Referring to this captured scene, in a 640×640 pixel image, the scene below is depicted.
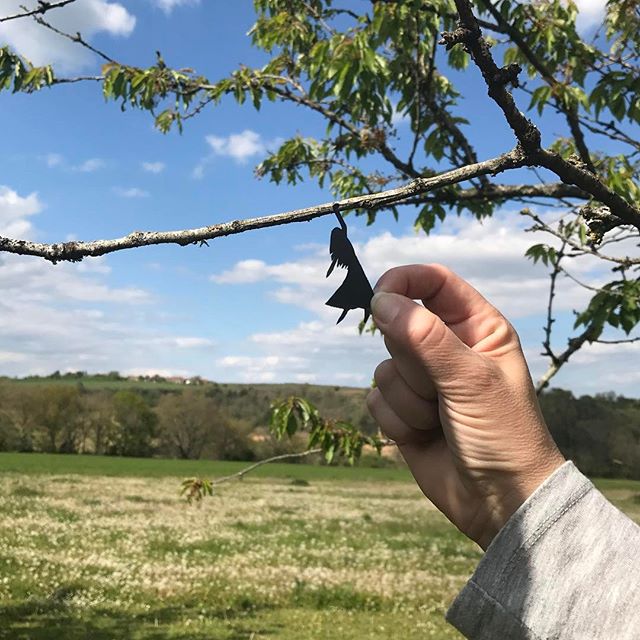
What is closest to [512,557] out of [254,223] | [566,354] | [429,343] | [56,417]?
[429,343]

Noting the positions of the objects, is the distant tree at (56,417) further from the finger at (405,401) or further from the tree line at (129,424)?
the finger at (405,401)

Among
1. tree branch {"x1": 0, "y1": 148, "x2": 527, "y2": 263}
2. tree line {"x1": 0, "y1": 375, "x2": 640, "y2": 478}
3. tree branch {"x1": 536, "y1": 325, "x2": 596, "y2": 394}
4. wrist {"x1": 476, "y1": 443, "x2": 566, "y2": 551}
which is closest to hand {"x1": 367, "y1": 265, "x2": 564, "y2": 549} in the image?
wrist {"x1": 476, "y1": 443, "x2": 566, "y2": 551}

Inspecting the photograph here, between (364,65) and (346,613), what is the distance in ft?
32.9

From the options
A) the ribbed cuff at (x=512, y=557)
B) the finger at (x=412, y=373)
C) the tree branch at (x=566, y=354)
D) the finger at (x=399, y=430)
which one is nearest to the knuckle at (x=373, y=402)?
the finger at (x=399, y=430)

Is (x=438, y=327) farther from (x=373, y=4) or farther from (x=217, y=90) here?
(x=217, y=90)

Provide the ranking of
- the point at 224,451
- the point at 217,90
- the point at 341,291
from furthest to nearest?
the point at 224,451
the point at 217,90
the point at 341,291

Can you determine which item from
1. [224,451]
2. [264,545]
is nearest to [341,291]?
[264,545]

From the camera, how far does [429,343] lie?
1485 mm

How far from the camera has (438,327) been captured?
1.48 meters

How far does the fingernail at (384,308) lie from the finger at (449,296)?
0.20 meters

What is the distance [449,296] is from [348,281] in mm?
379

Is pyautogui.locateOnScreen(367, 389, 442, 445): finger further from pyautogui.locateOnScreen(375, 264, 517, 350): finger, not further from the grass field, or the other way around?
the grass field

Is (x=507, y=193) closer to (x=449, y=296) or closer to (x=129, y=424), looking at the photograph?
(x=449, y=296)

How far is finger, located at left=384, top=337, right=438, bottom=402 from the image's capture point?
5.29 feet
